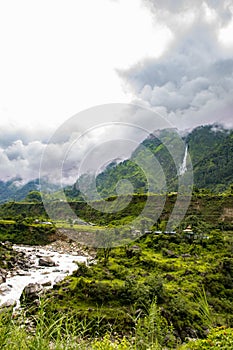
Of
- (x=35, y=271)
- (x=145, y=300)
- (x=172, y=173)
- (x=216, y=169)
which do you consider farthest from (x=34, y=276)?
(x=172, y=173)

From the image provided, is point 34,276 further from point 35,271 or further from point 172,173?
point 172,173

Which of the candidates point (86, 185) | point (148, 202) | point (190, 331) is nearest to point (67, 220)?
point (148, 202)

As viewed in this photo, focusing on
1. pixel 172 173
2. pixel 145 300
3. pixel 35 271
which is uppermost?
pixel 172 173

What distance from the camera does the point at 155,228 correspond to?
94.5 feet

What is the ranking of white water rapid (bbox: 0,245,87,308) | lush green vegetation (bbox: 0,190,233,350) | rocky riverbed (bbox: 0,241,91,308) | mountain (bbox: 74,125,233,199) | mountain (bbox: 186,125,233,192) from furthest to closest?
mountain (bbox: 186,125,233,192)
mountain (bbox: 74,125,233,199)
white water rapid (bbox: 0,245,87,308)
rocky riverbed (bbox: 0,241,91,308)
lush green vegetation (bbox: 0,190,233,350)

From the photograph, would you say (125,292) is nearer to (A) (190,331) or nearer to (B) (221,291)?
(A) (190,331)

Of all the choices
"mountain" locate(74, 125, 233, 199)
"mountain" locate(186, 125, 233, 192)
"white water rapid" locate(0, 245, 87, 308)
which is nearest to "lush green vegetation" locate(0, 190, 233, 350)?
"white water rapid" locate(0, 245, 87, 308)

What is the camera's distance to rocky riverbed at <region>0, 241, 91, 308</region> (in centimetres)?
1421

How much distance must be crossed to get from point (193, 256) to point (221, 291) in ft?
17.0

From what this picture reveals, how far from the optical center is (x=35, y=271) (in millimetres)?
20250

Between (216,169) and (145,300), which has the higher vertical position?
(216,169)

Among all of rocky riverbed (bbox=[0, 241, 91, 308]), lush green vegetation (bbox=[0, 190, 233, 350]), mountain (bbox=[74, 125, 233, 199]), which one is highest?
mountain (bbox=[74, 125, 233, 199])

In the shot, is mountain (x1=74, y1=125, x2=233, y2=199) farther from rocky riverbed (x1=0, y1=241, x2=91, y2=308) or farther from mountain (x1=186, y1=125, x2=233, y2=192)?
rocky riverbed (x1=0, y1=241, x2=91, y2=308)

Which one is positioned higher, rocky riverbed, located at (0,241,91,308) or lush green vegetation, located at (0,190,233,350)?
lush green vegetation, located at (0,190,233,350)
